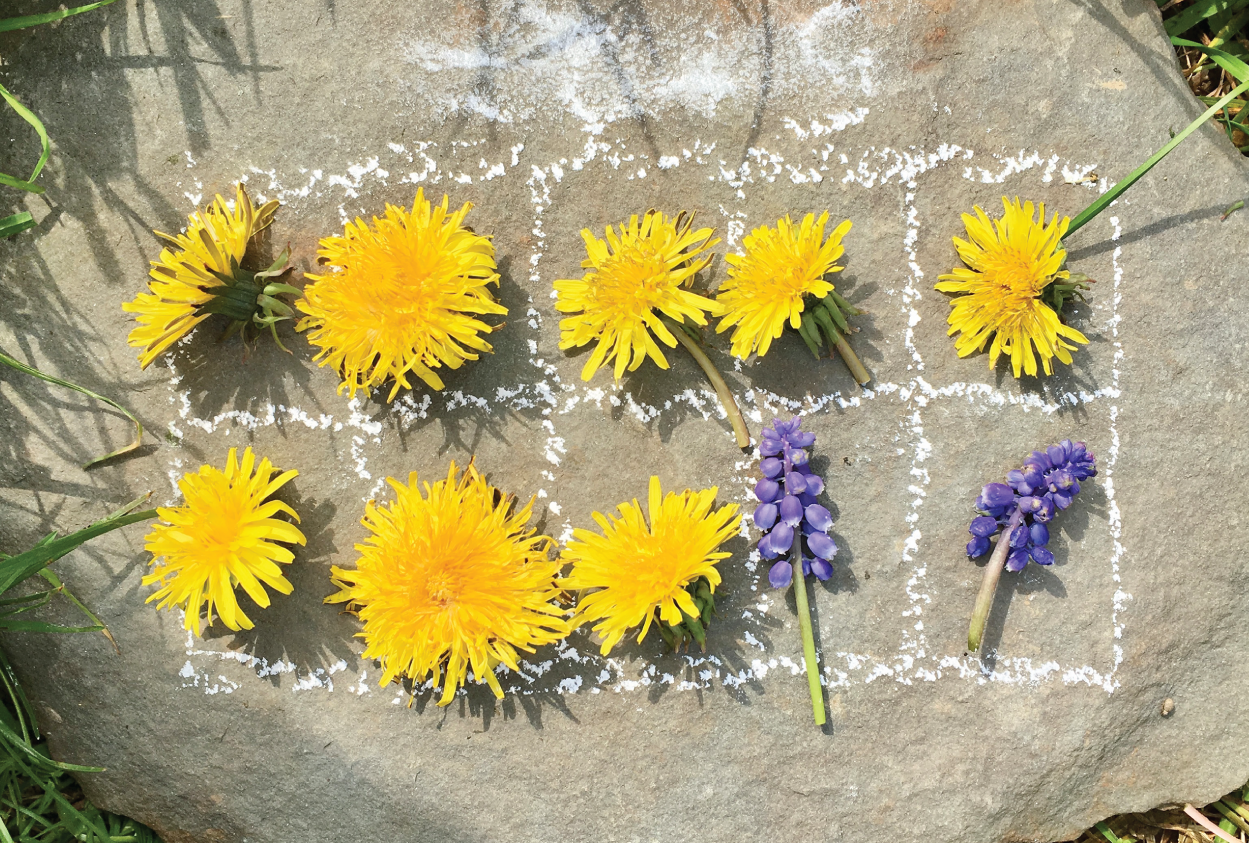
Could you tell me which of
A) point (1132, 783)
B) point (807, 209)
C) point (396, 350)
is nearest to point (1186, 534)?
point (1132, 783)

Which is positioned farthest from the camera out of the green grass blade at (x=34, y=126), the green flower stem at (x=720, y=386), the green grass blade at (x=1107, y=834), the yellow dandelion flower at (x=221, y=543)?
the green grass blade at (x=1107, y=834)

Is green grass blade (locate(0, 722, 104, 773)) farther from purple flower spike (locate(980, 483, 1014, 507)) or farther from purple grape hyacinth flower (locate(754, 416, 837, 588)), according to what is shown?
purple flower spike (locate(980, 483, 1014, 507))

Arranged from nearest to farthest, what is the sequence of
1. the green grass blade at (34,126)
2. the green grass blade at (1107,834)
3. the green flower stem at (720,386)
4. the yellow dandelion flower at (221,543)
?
the green grass blade at (34,126)
the yellow dandelion flower at (221,543)
the green flower stem at (720,386)
the green grass blade at (1107,834)

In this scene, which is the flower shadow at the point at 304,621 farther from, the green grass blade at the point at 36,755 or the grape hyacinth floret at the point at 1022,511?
the grape hyacinth floret at the point at 1022,511

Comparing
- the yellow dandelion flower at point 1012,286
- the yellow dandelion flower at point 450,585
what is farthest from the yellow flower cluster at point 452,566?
the yellow dandelion flower at point 1012,286

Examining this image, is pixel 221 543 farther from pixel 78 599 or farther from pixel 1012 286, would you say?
pixel 1012 286

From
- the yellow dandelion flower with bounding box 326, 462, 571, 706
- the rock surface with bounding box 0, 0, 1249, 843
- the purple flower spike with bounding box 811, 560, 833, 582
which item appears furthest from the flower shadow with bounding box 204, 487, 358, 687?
the purple flower spike with bounding box 811, 560, 833, 582
